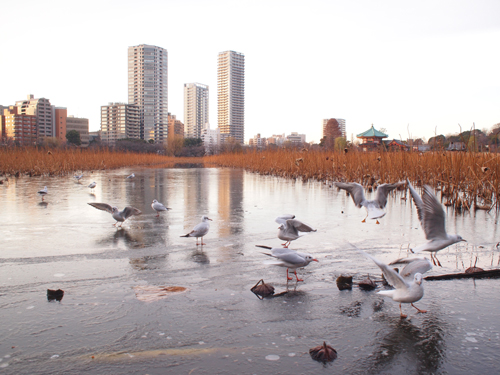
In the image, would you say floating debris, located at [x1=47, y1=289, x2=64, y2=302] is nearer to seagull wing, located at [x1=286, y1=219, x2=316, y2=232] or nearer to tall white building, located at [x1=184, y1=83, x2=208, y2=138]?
seagull wing, located at [x1=286, y1=219, x2=316, y2=232]

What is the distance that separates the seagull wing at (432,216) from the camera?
3.05m

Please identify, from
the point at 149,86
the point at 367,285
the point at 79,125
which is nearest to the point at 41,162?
the point at 367,285

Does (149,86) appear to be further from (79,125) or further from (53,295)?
(53,295)

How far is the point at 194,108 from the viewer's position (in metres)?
155

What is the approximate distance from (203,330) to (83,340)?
2.18 ft

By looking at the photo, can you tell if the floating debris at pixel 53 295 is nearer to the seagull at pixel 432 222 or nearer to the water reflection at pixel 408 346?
the water reflection at pixel 408 346

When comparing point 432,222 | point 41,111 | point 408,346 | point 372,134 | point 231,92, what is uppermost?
point 231,92

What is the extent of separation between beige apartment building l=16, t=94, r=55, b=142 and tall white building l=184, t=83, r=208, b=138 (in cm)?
5884

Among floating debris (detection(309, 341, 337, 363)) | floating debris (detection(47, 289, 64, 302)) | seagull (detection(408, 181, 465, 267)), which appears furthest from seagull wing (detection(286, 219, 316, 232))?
floating debris (detection(47, 289, 64, 302))

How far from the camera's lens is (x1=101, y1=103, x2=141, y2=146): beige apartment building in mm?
106812

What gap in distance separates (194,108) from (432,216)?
518ft

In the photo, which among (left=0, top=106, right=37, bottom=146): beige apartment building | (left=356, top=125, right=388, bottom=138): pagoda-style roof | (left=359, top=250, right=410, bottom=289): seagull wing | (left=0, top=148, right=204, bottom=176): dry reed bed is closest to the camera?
(left=359, top=250, right=410, bottom=289): seagull wing

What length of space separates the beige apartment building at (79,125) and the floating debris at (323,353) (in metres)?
118

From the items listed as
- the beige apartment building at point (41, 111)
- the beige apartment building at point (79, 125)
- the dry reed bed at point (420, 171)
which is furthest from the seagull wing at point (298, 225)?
the beige apartment building at point (79, 125)
